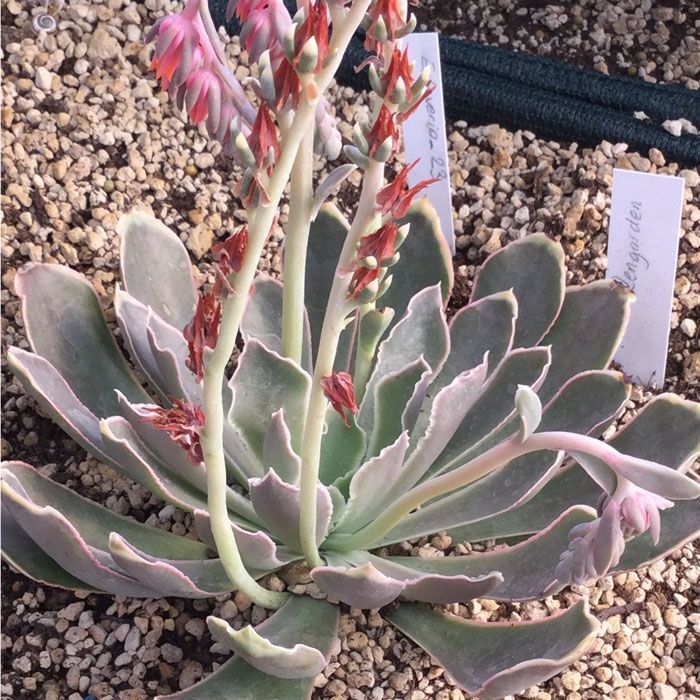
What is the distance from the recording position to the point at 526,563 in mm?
1024

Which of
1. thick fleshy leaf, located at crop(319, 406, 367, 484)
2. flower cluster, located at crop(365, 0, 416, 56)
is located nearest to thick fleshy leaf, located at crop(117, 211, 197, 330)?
thick fleshy leaf, located at crop(319, 406, 367, 484)

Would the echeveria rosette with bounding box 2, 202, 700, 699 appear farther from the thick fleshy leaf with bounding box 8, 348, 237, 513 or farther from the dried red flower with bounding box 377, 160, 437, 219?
the dried red flower with bounding box 377, 160, 437, 219

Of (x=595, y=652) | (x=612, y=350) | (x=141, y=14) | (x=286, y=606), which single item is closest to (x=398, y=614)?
(x=286, y=606)

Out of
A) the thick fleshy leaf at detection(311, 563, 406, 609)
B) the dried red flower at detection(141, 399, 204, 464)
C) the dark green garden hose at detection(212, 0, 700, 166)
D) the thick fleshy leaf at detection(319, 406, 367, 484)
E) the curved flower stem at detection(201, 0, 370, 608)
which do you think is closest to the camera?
the curved flower stem at detection(201, 0, 370, 608)

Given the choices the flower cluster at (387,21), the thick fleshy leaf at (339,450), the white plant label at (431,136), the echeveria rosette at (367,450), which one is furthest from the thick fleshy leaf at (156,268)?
the flower cluster at (387,21)

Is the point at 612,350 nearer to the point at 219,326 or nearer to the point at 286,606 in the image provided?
the point at 286,606

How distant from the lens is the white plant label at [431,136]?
1.27 metres

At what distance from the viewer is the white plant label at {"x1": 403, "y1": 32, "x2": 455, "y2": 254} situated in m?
1.27

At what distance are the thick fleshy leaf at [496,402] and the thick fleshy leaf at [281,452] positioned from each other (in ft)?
0.68

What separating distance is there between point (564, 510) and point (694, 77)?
3.09 feet

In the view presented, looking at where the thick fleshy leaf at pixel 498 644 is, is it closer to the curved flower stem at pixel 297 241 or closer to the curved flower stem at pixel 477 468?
the curved flower stem at pixel 477 468

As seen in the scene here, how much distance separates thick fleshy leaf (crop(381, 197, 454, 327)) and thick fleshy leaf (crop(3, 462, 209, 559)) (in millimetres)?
397

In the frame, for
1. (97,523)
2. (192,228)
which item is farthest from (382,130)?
(192,228)

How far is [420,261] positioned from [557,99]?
0.44 metres
